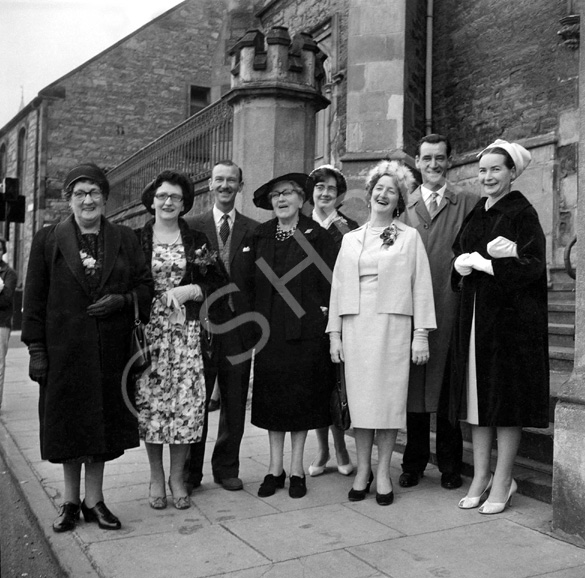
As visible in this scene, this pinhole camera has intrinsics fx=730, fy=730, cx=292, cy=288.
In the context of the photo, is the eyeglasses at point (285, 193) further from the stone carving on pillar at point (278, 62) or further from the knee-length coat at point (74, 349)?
the stone carving on pillar at point (278, 62)

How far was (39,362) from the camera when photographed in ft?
12.9

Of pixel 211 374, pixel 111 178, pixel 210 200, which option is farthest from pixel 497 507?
pixel 111 178

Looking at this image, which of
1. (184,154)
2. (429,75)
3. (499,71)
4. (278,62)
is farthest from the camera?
(184,154)

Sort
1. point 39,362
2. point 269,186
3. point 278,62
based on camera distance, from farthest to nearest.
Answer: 1. point 278,62
2. point 269,186
3. point 39,362

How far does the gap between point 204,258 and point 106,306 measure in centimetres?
73

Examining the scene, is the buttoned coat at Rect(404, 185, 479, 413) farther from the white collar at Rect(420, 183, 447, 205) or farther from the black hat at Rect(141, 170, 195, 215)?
the black hat at Rect(141, 170, 195, 215)

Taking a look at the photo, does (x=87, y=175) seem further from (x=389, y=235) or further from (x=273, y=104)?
(x=273, y=104)

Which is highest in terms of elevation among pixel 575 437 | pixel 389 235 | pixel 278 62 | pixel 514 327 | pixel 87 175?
pixel 278 62

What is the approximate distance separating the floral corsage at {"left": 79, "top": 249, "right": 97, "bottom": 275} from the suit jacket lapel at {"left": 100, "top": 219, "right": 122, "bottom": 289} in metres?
0.06

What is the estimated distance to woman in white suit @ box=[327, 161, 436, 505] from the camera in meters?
4.36

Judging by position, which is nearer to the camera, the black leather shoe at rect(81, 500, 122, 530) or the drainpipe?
the black leather shoe at rect(81, 500, 122, 530)

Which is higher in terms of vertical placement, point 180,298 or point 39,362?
point 180,298

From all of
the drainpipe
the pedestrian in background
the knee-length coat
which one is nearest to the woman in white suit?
the knee-length coat

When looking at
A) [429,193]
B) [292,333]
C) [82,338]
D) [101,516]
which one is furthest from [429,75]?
[101,516]
